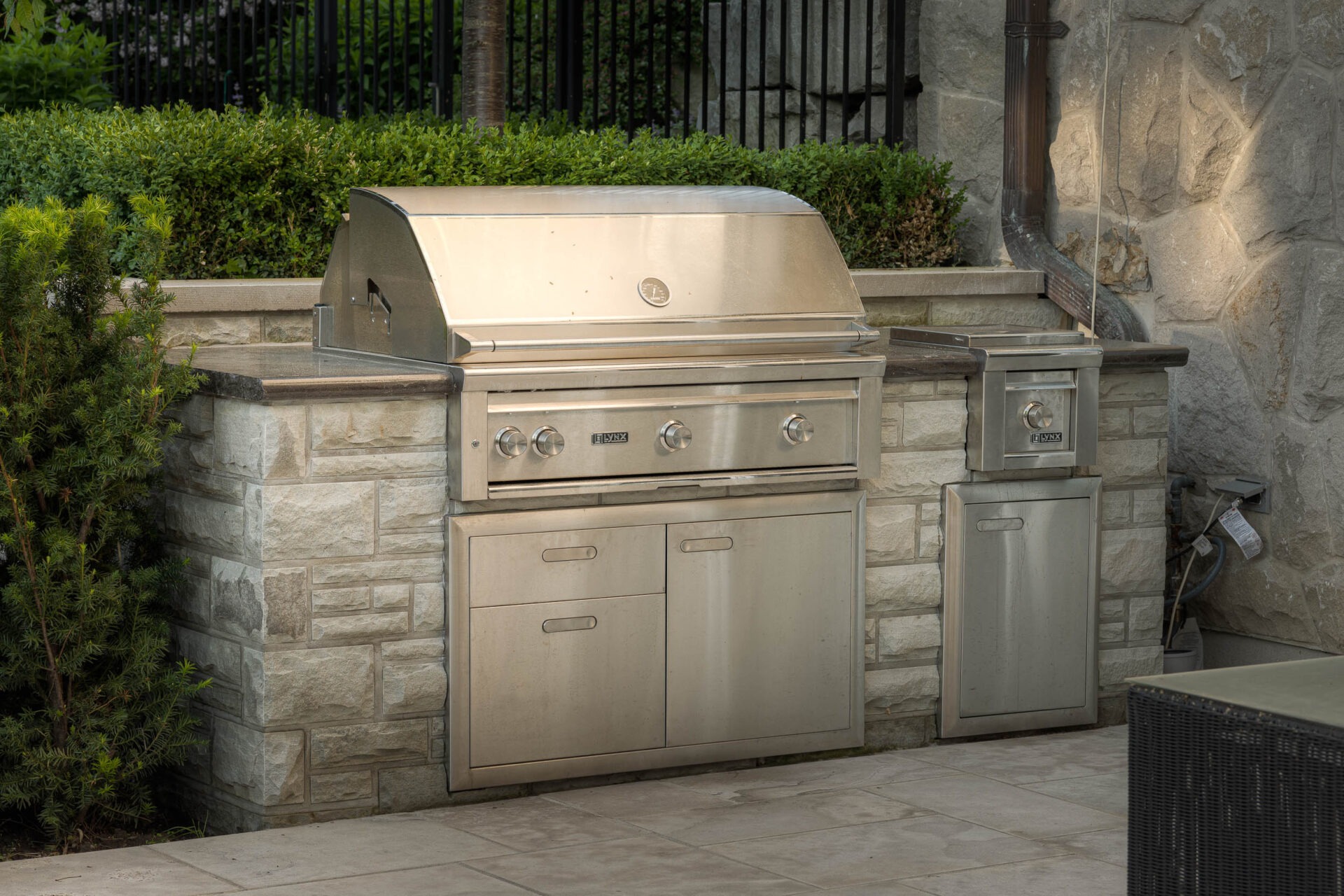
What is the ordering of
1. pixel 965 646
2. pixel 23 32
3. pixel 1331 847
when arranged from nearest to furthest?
pixel 1331 847
pixel 965 646
pixel 23 32

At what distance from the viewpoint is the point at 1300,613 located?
224 inches

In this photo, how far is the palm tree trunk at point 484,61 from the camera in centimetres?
655

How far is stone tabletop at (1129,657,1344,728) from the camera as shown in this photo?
2.38 meters

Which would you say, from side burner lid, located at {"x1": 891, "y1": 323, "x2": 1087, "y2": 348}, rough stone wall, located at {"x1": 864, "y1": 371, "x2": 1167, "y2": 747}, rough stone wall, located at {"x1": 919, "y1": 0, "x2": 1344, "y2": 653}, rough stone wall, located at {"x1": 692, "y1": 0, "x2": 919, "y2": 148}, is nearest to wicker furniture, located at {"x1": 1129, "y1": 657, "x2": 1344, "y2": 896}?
rough stone wall, located at {"x1": 864, "y1": 371, "x2": 1167, "y2": 747}

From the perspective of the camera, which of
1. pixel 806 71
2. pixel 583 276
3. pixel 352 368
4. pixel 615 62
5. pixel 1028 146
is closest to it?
pixel 352 368

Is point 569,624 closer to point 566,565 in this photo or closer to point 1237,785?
point 566,565

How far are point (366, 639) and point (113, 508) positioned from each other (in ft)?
2.31

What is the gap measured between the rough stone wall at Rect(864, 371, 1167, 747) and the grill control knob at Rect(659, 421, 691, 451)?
68cm

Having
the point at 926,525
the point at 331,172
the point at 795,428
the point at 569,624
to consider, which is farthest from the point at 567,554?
the point at 331,172

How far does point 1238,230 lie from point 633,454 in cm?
251

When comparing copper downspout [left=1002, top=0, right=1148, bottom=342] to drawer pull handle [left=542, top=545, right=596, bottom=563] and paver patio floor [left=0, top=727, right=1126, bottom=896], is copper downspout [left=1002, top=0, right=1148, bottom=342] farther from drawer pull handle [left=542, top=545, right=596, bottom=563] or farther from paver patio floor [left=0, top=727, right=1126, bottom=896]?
drawer pull handle [left=542, top=545, right=596, bottom=563]

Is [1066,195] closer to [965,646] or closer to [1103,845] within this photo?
[965,646]

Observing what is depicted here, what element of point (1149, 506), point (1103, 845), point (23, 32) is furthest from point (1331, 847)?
point (23, 32)

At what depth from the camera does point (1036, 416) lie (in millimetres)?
5098
